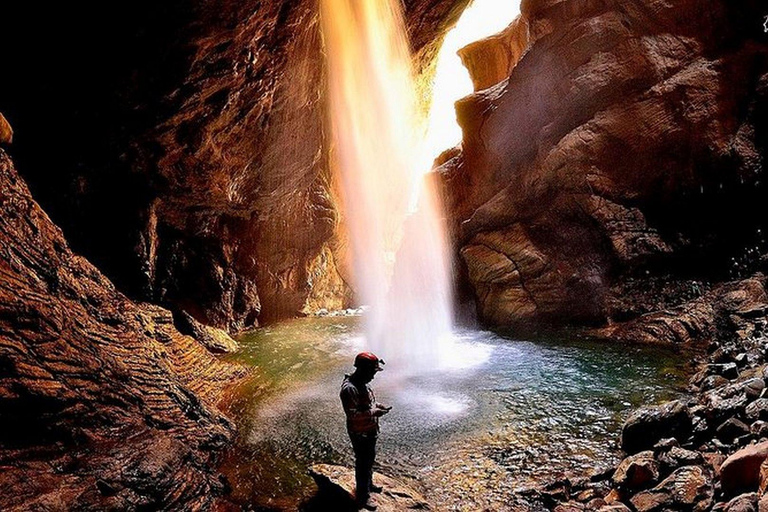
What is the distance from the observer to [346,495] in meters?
5.31

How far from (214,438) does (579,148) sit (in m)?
16.4

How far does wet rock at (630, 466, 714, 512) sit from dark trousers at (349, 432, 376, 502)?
10.4 ft

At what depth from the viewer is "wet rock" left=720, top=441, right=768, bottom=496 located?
3.60 meters

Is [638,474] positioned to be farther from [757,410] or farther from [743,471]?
[757,410]

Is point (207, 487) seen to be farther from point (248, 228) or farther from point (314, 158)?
point (248, 228)

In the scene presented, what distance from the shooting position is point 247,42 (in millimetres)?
11008

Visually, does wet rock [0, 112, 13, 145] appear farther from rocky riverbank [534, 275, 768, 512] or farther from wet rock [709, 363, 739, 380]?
wet rock [709, 363, 739, 380]

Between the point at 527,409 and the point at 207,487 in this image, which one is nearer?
the point at 207,487

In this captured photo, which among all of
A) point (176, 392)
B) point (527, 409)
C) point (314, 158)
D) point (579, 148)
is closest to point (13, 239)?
point (176, 392)

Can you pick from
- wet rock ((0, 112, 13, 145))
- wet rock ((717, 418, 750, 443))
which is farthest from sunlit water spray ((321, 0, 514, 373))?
wet rock ((0, 112, 13, 145))

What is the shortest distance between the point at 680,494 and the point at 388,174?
3682 cm

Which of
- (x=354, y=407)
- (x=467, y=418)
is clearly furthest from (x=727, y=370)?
(x=354, y=407)

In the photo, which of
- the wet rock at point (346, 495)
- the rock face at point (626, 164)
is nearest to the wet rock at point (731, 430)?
the wet rock at point (346, 495)

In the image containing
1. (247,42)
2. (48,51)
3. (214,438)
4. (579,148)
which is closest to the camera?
(214,438)
